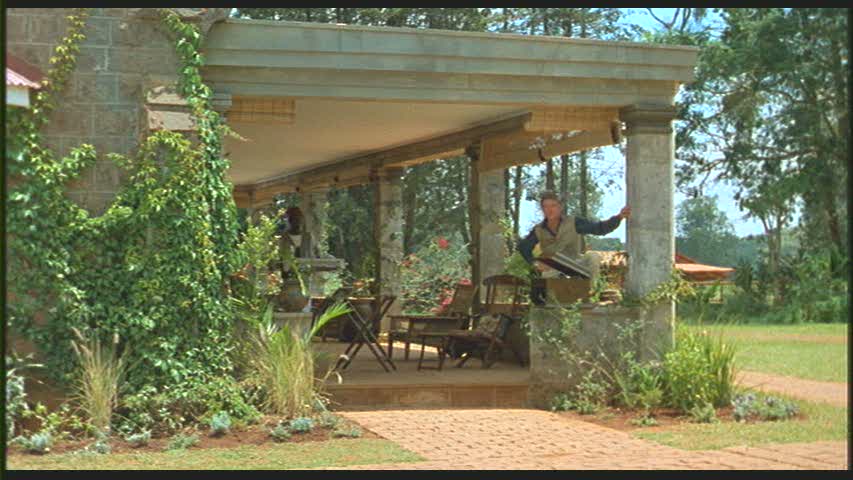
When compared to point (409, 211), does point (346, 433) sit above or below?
below

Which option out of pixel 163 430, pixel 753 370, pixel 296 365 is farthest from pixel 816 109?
pixel 163 430

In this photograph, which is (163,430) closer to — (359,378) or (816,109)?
(359,378)

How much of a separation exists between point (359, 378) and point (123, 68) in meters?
3.90

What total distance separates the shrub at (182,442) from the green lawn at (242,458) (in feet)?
0.37

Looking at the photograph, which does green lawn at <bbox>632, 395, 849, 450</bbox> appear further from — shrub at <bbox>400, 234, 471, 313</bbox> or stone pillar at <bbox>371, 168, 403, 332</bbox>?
shrub at <bbox>400, 234, 471, 313</bbox>

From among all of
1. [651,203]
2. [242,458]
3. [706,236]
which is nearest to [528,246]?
[651,203]

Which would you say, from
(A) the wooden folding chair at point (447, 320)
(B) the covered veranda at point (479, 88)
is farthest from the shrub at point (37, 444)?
(A) the wooden folding chair at point (447, 320)

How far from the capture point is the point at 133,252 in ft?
29.4

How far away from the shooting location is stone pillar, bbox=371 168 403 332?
16.8 metres

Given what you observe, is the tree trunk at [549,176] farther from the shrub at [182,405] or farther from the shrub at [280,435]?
the shrub at [280,435]

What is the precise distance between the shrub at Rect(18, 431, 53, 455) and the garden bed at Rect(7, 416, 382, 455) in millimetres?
37

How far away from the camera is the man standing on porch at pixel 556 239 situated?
1136 centimetres

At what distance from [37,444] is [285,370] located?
6.54 feet

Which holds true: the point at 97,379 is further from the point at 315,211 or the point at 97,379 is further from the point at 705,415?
the point at 315,211
